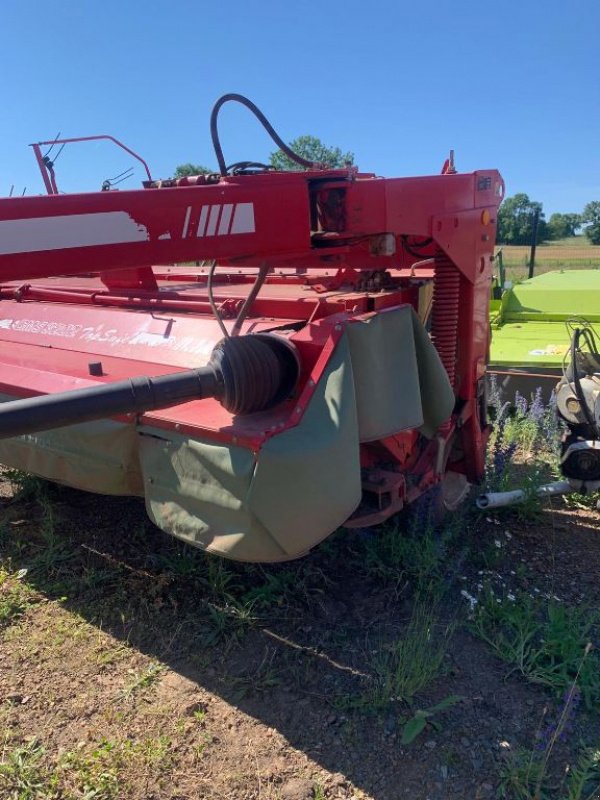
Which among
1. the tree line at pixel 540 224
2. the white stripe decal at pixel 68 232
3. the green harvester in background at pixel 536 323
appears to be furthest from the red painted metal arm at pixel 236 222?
the tree line at pixel 540 224

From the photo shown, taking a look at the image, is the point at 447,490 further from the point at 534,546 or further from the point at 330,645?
the point at 330,645

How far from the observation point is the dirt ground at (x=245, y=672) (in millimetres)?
2002

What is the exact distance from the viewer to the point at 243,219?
6.40 feet

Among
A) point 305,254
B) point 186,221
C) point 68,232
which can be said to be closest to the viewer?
point 68,232

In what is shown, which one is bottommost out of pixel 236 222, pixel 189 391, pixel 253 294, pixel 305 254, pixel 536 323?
pixel 536 323

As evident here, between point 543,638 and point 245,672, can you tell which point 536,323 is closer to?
point 543,638

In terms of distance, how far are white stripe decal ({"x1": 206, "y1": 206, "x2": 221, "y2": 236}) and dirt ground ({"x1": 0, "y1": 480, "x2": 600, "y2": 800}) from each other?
1483 millimetres

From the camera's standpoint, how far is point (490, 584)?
9.43 ft

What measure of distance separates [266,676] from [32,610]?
1081mm

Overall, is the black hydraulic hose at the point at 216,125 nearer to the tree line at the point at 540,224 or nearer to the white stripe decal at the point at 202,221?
the white stripe decal at the point at 202,221

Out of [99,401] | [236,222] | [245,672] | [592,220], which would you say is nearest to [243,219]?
[236,222]

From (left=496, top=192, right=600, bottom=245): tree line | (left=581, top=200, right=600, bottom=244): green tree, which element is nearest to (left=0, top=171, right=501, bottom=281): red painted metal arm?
(left=496, top=192, right=600, bottom=245): tree line

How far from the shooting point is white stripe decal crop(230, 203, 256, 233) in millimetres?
1933

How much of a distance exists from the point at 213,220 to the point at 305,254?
41 centimetres
